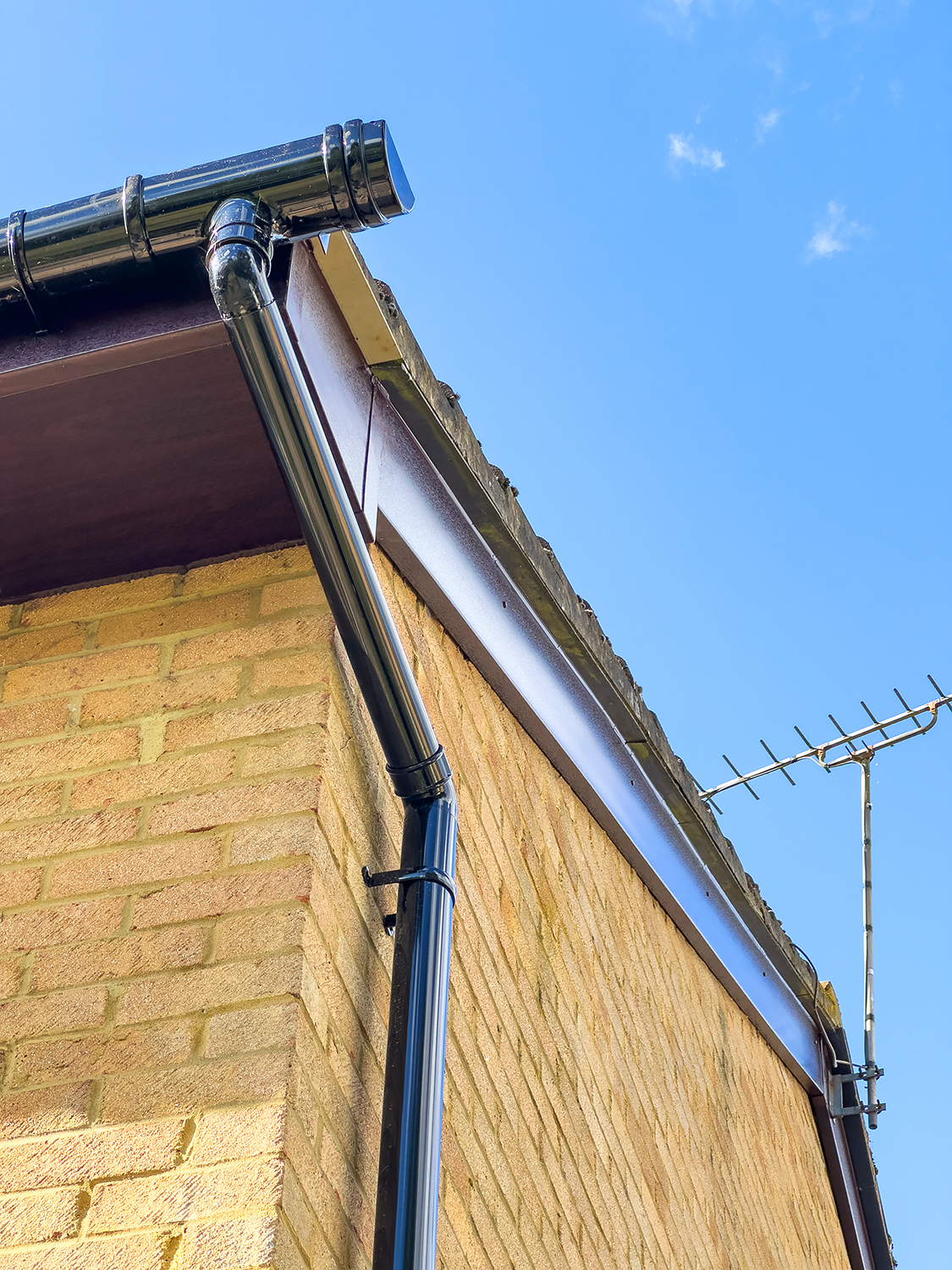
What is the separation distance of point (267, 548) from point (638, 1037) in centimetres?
201

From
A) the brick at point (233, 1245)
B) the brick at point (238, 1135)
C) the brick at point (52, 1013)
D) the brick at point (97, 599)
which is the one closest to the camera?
the brick at point (233, 1245)

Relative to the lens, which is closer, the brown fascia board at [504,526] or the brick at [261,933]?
the brick at [261,933]

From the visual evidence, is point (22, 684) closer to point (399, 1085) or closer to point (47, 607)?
point (47, 607)

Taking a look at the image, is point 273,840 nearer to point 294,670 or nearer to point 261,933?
point 261,933

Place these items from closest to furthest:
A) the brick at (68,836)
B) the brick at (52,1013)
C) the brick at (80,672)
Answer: the brick at (52,1013) → the brick at (68,836) → the brick at (80,672)

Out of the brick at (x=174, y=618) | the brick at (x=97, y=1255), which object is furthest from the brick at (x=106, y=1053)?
the brick at (x=174, y=618)

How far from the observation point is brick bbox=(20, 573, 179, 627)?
2426mm

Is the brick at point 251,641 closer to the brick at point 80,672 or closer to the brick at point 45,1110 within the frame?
the brick at point 80,672

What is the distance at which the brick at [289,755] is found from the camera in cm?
206

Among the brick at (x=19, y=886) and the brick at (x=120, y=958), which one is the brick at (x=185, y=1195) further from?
the brick at (x=19, y=886)

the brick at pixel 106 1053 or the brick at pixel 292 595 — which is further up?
the brick at pixel 292 595

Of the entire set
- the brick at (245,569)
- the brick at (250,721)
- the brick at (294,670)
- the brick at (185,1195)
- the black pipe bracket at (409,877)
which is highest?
the brick at (245,569)

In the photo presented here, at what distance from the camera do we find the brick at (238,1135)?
1.66 m

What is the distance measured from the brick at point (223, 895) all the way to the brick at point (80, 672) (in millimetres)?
480
